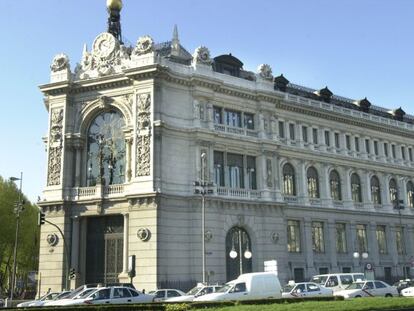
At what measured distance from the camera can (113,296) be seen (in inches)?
1252

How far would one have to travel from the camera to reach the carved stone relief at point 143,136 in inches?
1769

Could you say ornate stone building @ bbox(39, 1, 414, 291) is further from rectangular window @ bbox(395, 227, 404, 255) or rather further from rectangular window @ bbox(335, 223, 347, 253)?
rectangular window @ bbox(395, 227, 404, 255)

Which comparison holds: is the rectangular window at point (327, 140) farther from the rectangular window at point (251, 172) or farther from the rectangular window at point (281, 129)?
the rectangular window at point (251, 172)

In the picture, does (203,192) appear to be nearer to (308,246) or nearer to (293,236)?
(293,236)

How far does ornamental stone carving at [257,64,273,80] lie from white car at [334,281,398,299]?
23.8 metres

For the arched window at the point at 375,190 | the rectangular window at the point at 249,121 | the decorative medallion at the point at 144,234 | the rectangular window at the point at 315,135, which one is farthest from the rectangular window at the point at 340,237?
the decorative medallion at the point at 144,234

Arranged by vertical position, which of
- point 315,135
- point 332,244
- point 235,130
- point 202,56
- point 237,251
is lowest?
point 237,251

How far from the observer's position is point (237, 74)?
53906mm

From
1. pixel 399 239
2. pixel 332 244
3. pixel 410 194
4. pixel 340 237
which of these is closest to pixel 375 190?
pixel 399 239

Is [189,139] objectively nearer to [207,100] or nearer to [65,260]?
[207,100]

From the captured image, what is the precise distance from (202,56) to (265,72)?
7679 mm

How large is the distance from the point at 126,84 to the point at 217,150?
10.0 m

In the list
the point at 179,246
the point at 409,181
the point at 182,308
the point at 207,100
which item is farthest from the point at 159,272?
the point at 409,181

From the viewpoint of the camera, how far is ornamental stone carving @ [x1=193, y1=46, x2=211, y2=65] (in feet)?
162
